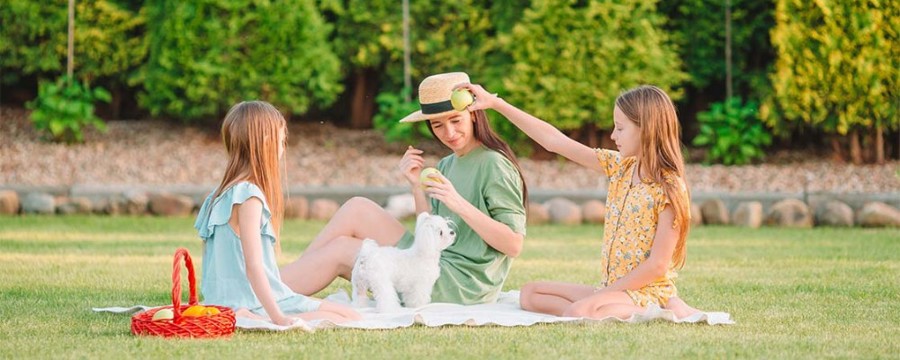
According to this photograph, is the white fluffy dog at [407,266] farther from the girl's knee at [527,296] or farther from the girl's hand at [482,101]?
the girl's hand at [482,101]

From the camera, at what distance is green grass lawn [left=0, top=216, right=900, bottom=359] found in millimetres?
4648

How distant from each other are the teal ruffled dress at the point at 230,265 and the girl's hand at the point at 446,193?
0.68 metres

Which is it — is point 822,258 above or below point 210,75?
below

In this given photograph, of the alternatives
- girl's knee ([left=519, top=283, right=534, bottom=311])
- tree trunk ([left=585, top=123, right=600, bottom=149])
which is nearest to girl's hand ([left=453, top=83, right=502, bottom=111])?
girl's knee ([left=519, top=283, right=534, bottom=311])

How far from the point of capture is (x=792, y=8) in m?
11.4

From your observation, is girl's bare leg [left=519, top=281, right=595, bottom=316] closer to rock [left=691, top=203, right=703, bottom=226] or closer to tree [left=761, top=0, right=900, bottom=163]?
rock [left=691, top=203, right=703, bottom=226]

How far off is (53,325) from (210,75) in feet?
23.5

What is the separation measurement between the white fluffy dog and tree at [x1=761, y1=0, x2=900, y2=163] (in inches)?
258

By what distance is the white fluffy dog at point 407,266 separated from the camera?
5.51 meters

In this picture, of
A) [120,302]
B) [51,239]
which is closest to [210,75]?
[51,239]

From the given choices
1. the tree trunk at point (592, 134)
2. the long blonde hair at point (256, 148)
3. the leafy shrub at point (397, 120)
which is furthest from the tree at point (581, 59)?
the long blonde hair at point (256, 148)

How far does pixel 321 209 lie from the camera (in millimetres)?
10773

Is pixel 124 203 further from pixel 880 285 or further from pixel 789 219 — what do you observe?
pixel 880 285

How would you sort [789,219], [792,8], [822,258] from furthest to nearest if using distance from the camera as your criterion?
[792,8] < [789,219] < [822,258]
